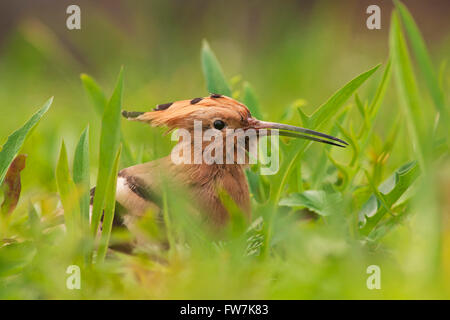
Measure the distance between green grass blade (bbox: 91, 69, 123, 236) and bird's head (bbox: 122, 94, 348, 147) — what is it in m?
0.16

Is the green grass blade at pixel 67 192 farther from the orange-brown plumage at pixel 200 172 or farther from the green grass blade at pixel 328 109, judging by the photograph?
the green grass blade at pixel 328 109

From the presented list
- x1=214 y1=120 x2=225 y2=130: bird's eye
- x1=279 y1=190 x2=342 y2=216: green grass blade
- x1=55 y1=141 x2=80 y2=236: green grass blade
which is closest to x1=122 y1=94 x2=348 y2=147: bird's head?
x1=214 y1=120 x2=225 y2=130: bird's eye

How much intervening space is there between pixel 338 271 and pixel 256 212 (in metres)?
0.40

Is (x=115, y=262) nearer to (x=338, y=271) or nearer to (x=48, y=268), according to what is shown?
(x=48, y=268)

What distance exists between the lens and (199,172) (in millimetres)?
1200

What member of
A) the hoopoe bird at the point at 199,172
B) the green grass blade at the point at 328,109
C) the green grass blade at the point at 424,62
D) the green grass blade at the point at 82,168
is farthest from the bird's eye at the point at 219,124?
the green grass blade at the point at 424,62

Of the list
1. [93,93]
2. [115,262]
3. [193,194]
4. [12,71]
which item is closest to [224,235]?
[193,194]

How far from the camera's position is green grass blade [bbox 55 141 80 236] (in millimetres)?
1071

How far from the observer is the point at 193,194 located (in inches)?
46.5

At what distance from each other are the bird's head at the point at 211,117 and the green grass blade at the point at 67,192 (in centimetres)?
21

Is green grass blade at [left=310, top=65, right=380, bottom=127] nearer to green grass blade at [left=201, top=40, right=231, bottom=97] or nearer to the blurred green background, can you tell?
the blurred green background

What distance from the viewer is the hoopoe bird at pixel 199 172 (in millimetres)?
1163

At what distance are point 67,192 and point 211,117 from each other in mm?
302

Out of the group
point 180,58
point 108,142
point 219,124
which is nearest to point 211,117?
point 219,124
